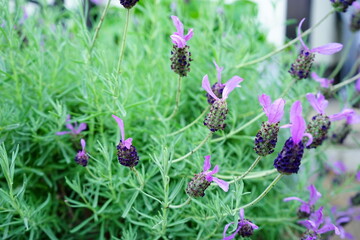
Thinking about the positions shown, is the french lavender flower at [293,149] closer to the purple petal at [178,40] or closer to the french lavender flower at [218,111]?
the french lavender flower at [218,111]

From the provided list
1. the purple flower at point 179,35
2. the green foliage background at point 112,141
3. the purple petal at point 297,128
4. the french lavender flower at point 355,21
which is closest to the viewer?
the purple petal at point 297,128

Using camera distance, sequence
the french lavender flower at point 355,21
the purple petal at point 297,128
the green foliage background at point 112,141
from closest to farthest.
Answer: the purple petal at point 297,128 → the green foliage background at point 112,141 → the french lavender flower at point 355,21

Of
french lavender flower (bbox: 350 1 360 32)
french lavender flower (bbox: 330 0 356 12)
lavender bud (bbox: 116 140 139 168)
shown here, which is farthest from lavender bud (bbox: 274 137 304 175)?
french lavender flower (bbox: 350 1 360 32)

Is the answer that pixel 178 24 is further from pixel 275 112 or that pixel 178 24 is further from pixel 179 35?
pixel 275 112

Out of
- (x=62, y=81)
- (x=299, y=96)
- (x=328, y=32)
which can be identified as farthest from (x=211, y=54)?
(x=328, y=32)

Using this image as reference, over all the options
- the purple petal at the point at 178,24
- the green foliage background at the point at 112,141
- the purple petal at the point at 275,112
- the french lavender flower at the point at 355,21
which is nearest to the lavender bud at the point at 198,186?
the green foliage background at the point at 112,141

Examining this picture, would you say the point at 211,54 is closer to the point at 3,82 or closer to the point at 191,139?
the point at 191,139
